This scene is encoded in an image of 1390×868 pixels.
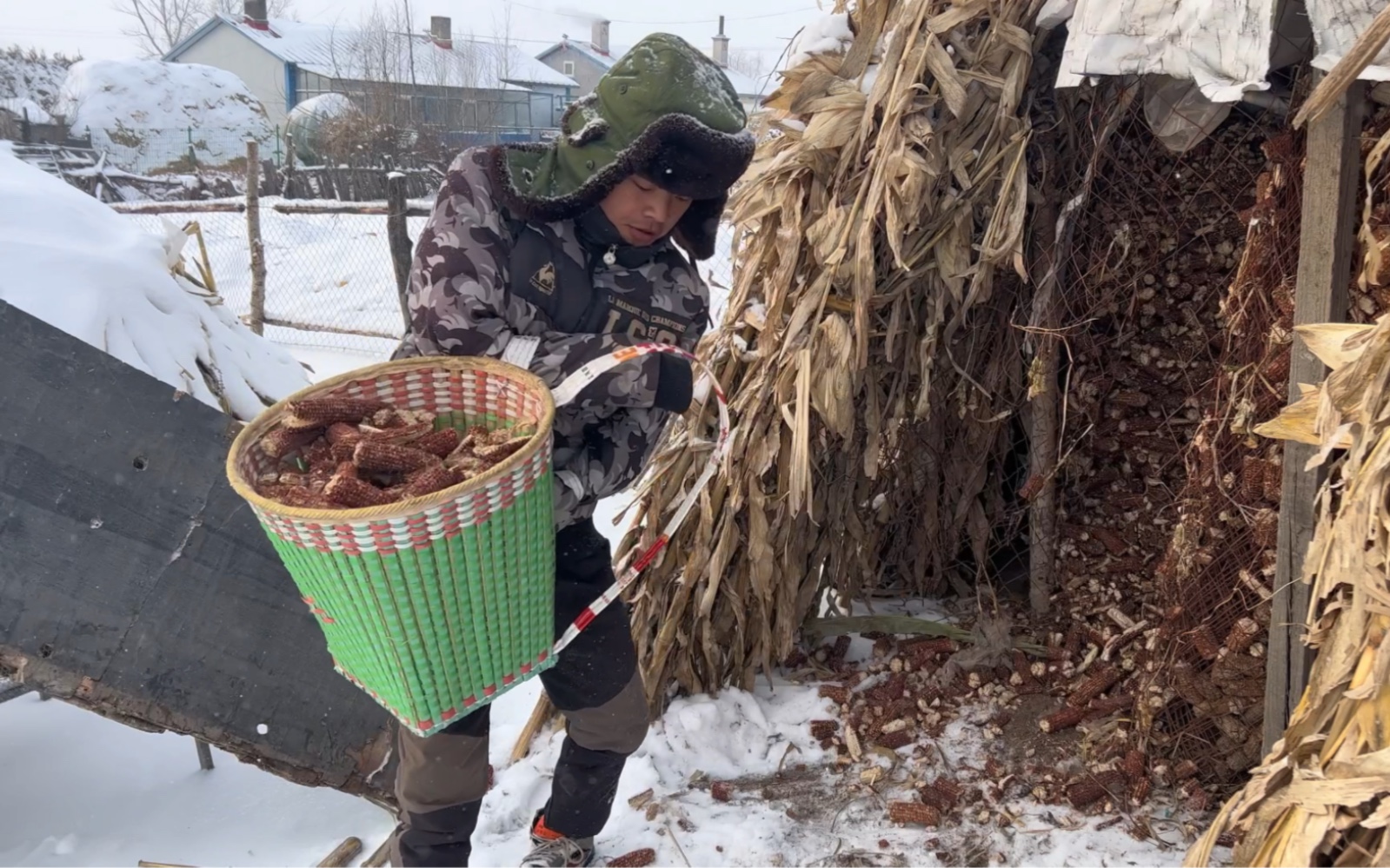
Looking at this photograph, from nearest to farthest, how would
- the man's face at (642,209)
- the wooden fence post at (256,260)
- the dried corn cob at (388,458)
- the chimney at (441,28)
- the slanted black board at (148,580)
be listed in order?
the dried corn cob at (388,458) < the man's face at (642,209) < the slanted black board at (148,580) < the wooden fence post at (256,260) < the chimney at (441,28)

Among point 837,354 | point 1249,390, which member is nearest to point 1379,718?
point 1249,390

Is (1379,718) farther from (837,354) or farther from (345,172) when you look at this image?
(345,172)

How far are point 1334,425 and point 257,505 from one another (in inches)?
63.2

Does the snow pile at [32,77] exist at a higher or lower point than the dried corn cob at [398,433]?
higher

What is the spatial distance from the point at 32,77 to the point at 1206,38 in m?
29.1

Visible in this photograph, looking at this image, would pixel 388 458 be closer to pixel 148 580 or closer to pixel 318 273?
pixel 148 580

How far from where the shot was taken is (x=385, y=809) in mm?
2574

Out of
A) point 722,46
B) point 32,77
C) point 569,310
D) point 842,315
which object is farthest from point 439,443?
point 722,46

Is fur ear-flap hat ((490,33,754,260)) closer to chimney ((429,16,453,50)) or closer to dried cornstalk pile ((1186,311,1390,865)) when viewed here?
dried cornstalk pile ((1186,311,1390,865))

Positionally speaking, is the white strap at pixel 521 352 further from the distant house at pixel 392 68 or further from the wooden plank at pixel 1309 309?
the distant house at pixel 392 68

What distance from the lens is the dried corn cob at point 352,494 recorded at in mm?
1370

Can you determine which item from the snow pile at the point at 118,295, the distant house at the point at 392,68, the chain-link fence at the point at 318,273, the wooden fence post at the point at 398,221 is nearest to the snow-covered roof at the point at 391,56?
the distant house at the point at 392,68

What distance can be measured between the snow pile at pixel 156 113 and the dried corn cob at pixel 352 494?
20.4 metres

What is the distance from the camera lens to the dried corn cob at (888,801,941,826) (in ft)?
7.60
